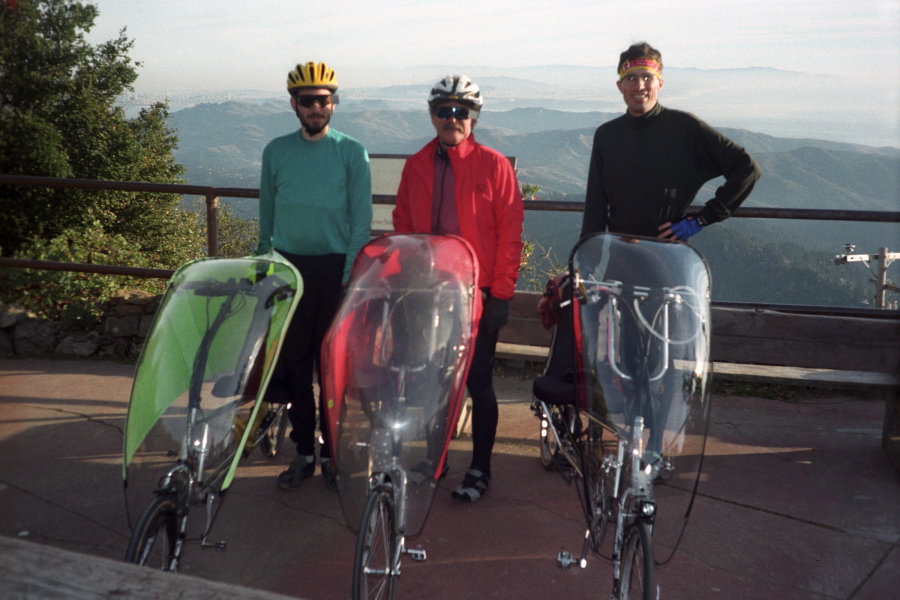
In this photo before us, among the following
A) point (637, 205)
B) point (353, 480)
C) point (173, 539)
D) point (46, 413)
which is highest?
point (637, 205)

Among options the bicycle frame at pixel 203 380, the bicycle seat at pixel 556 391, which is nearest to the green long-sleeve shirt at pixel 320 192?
the bicycle frame at pixel 203 380

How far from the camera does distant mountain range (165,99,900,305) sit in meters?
54.9

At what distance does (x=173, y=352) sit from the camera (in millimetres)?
2887

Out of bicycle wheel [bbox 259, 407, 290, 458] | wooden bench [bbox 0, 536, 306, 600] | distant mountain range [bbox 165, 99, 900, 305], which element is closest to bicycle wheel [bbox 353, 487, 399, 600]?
wooden bench [bbox 0, 536, 306, 600]

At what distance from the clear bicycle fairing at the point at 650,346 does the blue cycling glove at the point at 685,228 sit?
25.2 inches

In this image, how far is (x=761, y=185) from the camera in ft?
326

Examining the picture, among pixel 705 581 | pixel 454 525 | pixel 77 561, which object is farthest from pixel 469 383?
pixel 77 561

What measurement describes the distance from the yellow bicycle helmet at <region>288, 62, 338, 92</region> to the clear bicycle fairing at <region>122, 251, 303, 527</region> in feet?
2.78

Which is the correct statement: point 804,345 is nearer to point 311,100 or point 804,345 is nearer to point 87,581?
point 311,100

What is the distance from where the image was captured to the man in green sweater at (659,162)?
3488mm

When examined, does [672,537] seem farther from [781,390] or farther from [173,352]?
[781,390]

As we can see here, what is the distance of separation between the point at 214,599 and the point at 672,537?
2068mm

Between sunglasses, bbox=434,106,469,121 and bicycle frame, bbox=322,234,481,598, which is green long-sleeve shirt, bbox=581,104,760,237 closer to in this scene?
sunglasses, bbox=434,106,469,121

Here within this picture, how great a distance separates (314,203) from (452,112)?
77 centimetres
